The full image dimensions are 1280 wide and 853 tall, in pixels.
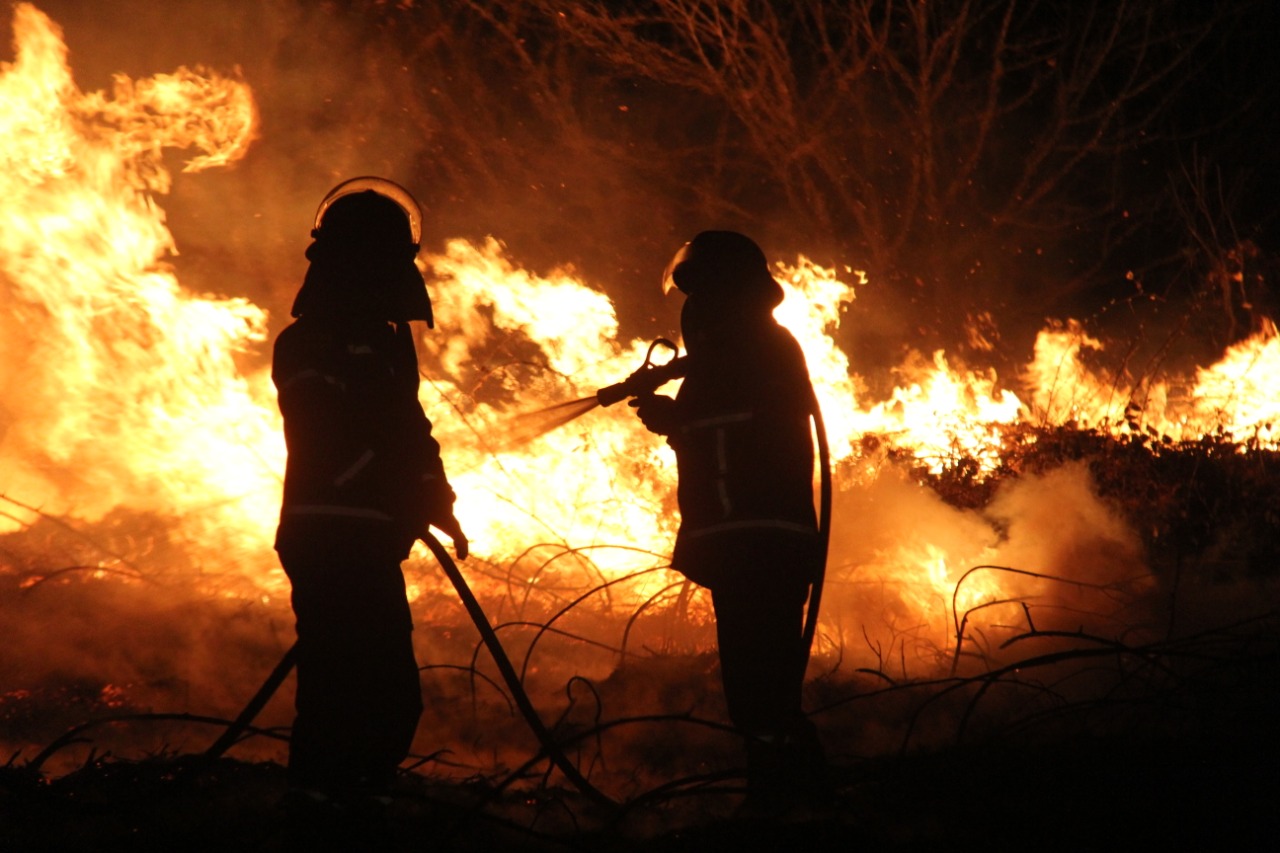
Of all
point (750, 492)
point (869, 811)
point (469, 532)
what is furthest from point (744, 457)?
point (469, 532)

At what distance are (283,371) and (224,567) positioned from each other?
4043 millimetres

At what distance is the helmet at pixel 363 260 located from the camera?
3.73 m

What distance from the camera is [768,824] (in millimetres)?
3111

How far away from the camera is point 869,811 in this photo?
3404 millimetres

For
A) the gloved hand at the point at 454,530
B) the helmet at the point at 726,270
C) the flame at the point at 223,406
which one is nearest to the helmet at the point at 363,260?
the gloved hand at the point at 454,530

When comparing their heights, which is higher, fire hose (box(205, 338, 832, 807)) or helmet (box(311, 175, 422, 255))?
helmet (box(311, 175, 422, 255))

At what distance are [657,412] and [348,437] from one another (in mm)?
1386

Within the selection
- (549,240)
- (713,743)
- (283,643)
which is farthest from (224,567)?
(549,240)

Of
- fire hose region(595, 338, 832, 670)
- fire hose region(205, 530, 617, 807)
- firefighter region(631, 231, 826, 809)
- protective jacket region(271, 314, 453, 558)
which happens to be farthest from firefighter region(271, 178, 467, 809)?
firefighter region(631, 231, 826, 809)

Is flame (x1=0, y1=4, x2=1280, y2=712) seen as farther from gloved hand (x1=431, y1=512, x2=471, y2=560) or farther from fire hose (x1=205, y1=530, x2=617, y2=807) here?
fire hose (x1=205, y1=530, x2=617, y2=807)

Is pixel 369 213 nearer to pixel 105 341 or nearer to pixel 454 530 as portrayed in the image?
pixel 454 530

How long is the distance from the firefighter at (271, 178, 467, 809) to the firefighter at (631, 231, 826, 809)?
1.07 metres

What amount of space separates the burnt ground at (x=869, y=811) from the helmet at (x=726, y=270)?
197cm

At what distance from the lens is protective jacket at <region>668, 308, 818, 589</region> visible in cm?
383
